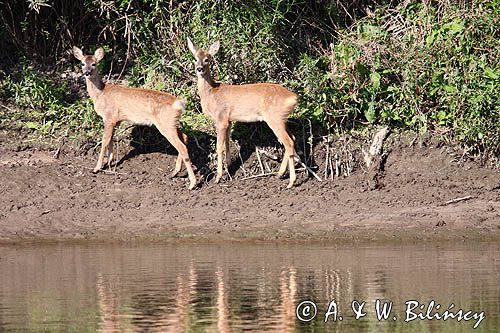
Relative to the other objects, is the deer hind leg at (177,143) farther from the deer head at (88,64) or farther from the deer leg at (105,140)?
the deer head at (88,64)

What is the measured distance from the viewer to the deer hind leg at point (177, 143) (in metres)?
14.3

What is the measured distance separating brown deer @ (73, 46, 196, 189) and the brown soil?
11.0 inches

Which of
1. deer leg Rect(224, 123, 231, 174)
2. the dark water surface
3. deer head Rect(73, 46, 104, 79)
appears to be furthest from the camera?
deer head Rect(73, 46, 104, 79)

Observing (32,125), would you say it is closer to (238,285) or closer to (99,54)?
(99,54)

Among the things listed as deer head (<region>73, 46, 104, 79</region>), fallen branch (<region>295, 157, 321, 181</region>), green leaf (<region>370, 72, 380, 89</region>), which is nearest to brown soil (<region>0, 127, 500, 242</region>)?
fallen branch (<region>295, 157, 321, 181</region>)

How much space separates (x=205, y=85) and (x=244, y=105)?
2.11 ft

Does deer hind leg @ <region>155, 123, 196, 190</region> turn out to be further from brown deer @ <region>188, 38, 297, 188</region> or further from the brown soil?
brown deer @ <region>188, 38, 297, 188</region>

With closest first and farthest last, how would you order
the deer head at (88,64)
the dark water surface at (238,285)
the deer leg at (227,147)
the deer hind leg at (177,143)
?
the dark water surface at (238,285) < the deer hind leg at (177,143) < the deer leg at (227,147) < the deer head at (88,64)

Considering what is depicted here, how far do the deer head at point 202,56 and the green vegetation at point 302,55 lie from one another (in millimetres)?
502

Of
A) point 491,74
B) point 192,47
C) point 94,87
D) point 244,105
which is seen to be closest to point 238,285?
point 244,105

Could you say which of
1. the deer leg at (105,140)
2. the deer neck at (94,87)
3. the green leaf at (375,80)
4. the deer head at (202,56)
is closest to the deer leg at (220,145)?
the deer head at (202,56)

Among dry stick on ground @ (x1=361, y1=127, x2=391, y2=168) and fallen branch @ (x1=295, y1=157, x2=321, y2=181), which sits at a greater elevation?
dry stick on ground @ (x1=361, y1=127, x2=391, y2=168)

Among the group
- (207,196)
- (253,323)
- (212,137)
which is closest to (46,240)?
(207,196)

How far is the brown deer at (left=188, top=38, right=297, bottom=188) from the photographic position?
14367mm
